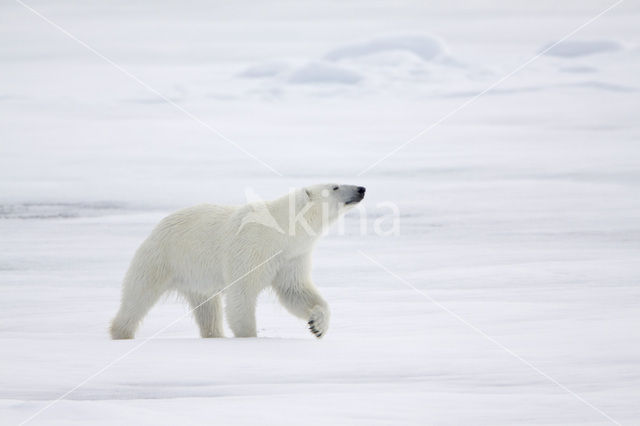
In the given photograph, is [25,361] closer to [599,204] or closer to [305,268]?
[305,268]

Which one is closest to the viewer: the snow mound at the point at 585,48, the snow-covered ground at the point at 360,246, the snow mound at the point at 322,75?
the snow-covered ground at the point at 360,246

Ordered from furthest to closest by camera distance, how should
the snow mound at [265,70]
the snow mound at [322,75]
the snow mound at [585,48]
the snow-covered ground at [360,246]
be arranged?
the snow mound at [585,48]
the snow mound at [265,70]
the snow mound at [322,75]
the snow-covered ground at [360,246]

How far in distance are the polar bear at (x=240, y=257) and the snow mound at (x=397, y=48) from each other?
20.5 metres

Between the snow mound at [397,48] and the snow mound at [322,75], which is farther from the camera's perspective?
the snow mound at [397,48]

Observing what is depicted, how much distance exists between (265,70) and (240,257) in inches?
780

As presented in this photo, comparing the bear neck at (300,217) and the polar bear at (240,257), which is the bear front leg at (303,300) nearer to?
the polar bear at (240,257)

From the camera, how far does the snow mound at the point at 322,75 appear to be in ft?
71.2

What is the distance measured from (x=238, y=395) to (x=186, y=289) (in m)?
1.97

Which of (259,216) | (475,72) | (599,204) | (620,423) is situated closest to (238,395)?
(620,423)

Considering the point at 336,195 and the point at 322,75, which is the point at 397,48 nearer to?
the point at 322,75

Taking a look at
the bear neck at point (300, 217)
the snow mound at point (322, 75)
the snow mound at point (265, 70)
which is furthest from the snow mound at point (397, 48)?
the bear neck at point (300, 217)

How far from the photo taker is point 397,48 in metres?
24.9

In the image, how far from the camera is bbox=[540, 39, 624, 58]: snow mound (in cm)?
2467

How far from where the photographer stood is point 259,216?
14.6 ft
